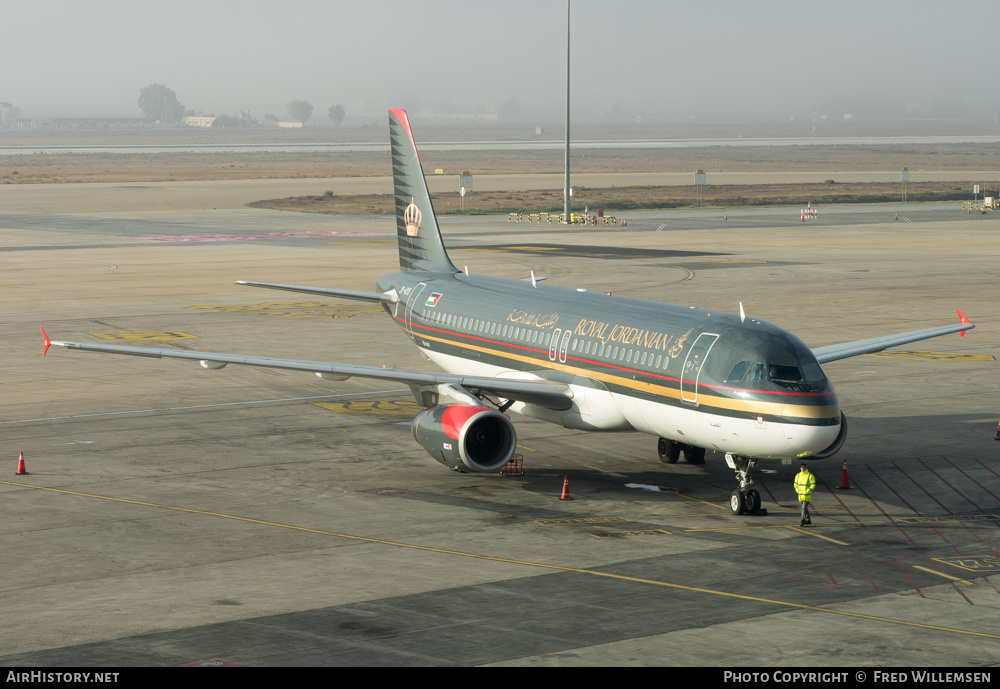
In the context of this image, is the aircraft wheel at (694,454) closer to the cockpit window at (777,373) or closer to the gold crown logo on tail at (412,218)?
the cockpit window at (777,373)

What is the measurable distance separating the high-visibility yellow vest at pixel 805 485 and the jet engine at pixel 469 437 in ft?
23.2

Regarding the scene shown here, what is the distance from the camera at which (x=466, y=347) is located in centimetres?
3619

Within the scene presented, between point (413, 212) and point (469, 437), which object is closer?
point (469, 437)

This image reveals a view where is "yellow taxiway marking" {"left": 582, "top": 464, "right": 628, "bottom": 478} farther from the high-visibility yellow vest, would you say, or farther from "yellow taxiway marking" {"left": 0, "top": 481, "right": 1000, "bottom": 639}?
"yellow taxiway marking" {"left": 0, "top": 481, "right": 1000, "bottom": 639}

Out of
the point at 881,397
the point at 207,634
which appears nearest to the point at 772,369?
the point at 207,634

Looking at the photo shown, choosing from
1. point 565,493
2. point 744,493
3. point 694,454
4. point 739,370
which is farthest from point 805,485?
point 694,454

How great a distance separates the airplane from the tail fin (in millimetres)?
3142

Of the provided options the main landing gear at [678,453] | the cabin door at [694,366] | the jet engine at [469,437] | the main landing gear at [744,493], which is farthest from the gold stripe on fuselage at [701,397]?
the main landing gear at [678,453]

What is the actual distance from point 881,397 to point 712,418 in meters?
17.0

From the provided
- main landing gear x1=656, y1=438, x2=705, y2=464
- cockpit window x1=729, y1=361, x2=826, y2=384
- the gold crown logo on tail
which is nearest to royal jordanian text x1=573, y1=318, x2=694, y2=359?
cockpit window x1=729, y1=361, x2=826, y2=384

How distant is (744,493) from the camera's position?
1092 inches

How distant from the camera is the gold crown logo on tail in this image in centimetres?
4216

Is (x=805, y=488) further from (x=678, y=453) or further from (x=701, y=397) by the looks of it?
(x=678, y=453)
